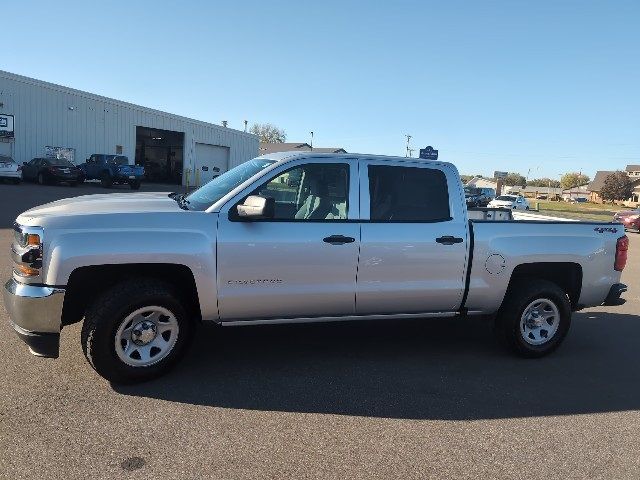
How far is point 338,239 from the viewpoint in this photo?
170 inches

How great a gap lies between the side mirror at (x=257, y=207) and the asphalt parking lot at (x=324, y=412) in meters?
1.39

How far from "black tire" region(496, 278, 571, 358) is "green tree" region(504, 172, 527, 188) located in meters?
145

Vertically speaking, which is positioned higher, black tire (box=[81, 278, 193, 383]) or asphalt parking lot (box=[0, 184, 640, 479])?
black tire (box=[81, 278, 193, 383])

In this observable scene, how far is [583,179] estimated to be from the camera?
145750mm

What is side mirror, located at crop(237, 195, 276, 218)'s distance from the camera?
3.92m

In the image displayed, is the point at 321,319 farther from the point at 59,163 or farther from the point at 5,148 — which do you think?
the point at 5,148

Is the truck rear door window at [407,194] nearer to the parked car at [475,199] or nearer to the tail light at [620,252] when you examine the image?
the parked car at [475,199]

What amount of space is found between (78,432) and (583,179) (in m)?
Answer: 163

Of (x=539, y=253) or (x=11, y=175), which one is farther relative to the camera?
(x=11, y=175)

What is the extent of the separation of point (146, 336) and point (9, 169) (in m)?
25.7

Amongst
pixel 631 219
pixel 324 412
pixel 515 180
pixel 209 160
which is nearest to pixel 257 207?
pixel 324 412

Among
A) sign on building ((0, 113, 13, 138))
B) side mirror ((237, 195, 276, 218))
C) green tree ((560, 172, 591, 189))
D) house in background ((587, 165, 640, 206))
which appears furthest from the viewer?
green tree ((560, 172, 591, 189))

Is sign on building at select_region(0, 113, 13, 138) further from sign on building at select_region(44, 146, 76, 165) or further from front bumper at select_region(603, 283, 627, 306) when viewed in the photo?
front bumper at select_region(603, 283, 627, 306)

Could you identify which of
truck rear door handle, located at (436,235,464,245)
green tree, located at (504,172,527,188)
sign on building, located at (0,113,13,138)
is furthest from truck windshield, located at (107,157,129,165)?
A: green tree, located at (504,172,527,188)
